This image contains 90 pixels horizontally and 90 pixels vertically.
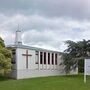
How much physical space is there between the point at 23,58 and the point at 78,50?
8477 mm

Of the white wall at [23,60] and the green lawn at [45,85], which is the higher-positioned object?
the white wall at [23,60]

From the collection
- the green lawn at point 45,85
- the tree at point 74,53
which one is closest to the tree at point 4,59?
the green lawn at point 45,85

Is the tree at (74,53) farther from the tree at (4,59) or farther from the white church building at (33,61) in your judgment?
the tree at (4,59)

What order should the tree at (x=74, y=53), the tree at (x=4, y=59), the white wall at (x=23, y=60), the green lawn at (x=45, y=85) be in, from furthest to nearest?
the tree at (x=74, y=53) → the white wall at (x=23, y=60) → the tree at (x=4, y=59) → the green lawn at (x=45, y=85)

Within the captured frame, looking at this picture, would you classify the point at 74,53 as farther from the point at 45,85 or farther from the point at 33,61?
the point at 45,85

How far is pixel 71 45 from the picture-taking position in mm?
37469

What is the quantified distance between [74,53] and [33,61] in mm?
6401

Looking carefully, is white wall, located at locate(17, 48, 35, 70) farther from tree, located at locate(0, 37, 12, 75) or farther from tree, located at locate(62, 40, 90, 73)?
tree, located at locate(62, 40, 90, 73)

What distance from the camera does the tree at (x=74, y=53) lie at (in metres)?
36.3

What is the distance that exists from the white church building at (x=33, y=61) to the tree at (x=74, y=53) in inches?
66.0

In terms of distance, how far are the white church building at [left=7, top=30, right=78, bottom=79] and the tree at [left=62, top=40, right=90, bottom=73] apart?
1.68 meters

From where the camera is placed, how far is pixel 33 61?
33781 millimetres

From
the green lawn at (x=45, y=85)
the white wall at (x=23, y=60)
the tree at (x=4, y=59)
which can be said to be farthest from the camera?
the white wall at (x=23, y=60)

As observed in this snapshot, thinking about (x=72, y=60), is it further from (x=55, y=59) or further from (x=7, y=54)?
(x=7, y=54)
